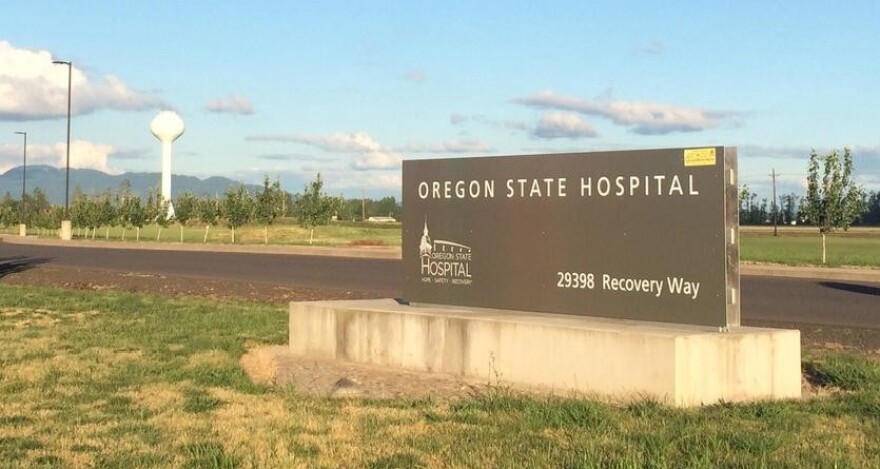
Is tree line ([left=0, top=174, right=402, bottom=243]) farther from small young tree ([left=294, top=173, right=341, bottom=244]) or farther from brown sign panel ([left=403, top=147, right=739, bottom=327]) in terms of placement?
brown sign panel ([left=403, top=147, right=739, bottom=327])

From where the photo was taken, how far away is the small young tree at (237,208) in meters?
58.4

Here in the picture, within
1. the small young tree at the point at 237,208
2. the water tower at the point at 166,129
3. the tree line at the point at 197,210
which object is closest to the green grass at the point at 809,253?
the tree line at the point at 197,210

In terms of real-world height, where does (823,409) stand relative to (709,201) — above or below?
below

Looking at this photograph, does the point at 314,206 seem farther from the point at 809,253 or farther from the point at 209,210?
the point at 809,253

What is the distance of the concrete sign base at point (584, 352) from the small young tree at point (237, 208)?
164ft

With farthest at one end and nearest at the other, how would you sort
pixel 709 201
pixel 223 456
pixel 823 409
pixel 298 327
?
pixel 298 327 < pixel 709 201 < pixel 823 409 < pixel 223 456

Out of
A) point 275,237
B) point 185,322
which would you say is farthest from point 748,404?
point 275,237

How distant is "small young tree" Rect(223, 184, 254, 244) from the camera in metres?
58.4

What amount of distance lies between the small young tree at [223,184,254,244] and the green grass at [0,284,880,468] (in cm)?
4970

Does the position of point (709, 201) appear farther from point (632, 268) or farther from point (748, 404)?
point (748, 404)

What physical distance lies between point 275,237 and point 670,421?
55.8 metres

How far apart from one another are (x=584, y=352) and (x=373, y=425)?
225 cm

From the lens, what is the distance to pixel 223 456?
514cm

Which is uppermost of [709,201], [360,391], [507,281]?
[709,201]
